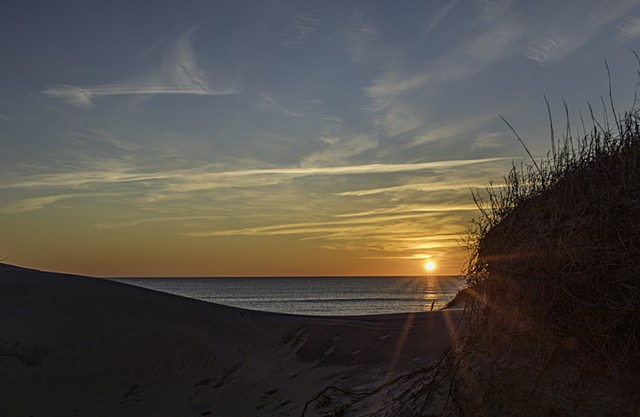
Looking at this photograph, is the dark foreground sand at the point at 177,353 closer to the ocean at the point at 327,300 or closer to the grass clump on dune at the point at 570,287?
the grass clump on dune at the point at 570,287

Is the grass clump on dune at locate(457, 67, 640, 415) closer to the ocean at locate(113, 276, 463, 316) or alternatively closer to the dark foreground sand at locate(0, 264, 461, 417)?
the dark foreground sand at locate(0, 264, 461, 417)

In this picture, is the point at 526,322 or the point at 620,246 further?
the point at 526,322

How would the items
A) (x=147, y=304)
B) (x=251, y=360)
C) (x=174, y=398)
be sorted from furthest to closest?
(x=147, y=304) → (x=251, y=360) → (x=174, y=398)

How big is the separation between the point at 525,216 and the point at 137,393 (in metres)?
8.53

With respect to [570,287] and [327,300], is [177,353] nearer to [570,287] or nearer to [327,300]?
[570,287]

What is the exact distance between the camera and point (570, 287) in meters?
5.10

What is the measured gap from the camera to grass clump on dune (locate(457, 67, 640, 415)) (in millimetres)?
4812

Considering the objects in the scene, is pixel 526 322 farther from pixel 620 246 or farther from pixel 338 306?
pixel 338 306

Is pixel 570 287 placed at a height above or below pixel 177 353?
above

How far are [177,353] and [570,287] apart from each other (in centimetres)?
933

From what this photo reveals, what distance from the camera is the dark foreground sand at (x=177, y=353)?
33.4 feet

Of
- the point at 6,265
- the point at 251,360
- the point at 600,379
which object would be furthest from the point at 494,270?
the point at 6,265

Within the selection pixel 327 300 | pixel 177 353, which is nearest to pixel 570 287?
pixel 177 353

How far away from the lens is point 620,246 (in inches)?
194
